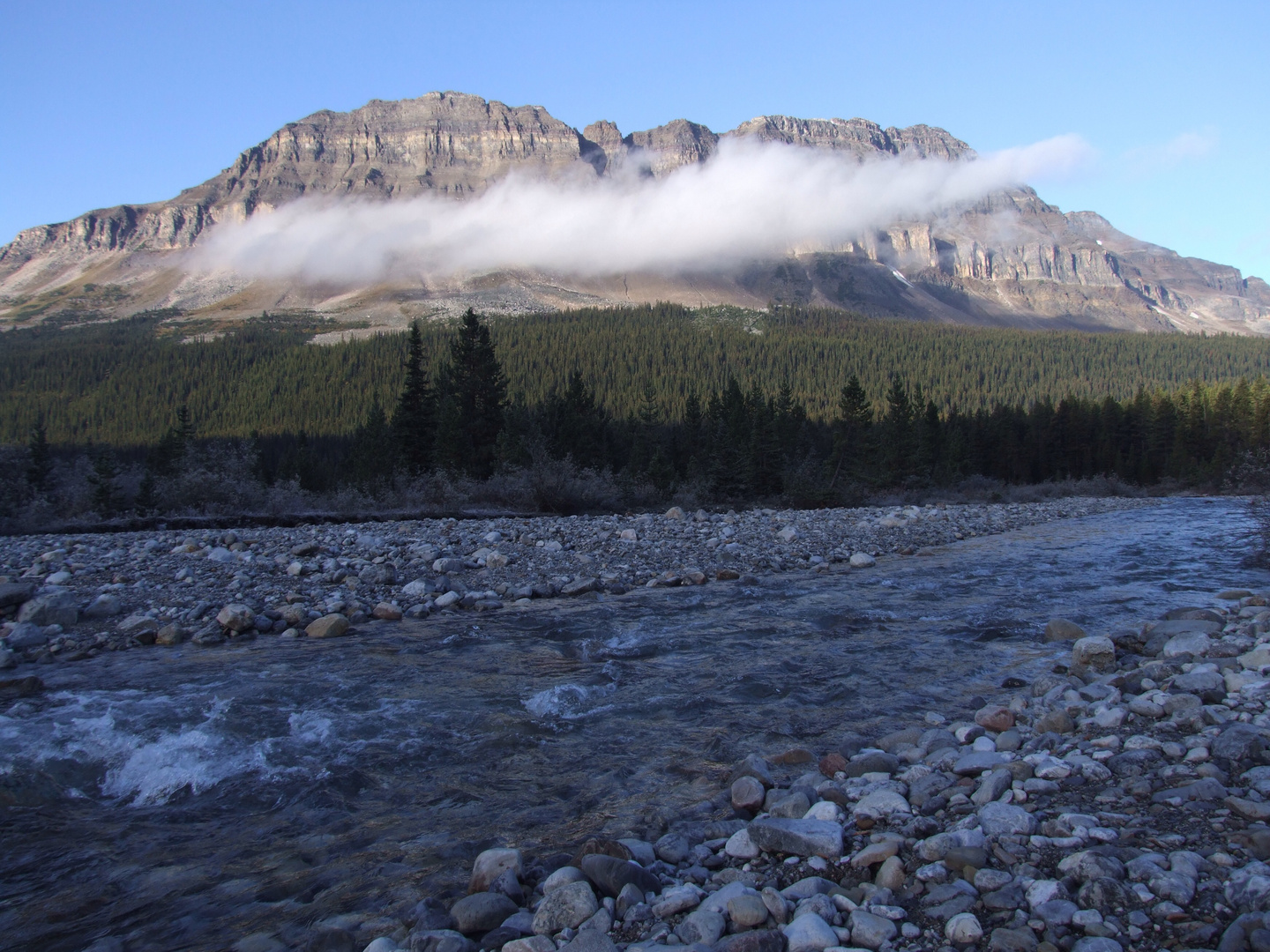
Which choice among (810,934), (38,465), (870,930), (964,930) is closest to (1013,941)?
(964,930)

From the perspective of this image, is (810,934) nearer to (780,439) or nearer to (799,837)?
(799,837)

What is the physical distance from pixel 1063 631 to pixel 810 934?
6697 millimetres

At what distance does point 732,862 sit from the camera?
11.7ft

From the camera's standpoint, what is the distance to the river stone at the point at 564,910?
3.09 metres

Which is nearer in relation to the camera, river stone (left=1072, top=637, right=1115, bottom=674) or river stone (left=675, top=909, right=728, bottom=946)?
river stone (left=675, top=909, right=728, bottom=946)

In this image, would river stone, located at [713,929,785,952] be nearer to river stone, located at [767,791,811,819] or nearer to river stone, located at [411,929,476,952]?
river stone, located at [411,929,476,952]

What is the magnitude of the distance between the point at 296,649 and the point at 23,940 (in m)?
4.79

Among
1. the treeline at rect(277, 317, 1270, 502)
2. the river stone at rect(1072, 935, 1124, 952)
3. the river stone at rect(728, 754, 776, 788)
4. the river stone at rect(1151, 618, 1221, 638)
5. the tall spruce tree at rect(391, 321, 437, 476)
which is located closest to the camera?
the river stone at rect(1072, 935, 1124, 952)

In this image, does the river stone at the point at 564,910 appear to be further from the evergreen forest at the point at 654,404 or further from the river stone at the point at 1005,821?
the evergreen forest at the point at 654,404

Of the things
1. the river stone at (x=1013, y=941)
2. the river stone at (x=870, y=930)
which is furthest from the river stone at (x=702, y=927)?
the river stone at (x=1013, y=941)

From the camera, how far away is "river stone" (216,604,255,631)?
28.2 feet

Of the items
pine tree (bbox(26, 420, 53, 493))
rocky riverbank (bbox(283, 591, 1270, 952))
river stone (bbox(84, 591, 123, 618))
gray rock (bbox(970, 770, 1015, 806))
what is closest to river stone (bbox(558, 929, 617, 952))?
rocky riverbank (bbox(283, 591, 1270, 952))

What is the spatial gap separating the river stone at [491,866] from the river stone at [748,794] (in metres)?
1.39

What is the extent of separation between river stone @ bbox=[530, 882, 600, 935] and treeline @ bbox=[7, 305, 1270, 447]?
9283 centimetres
